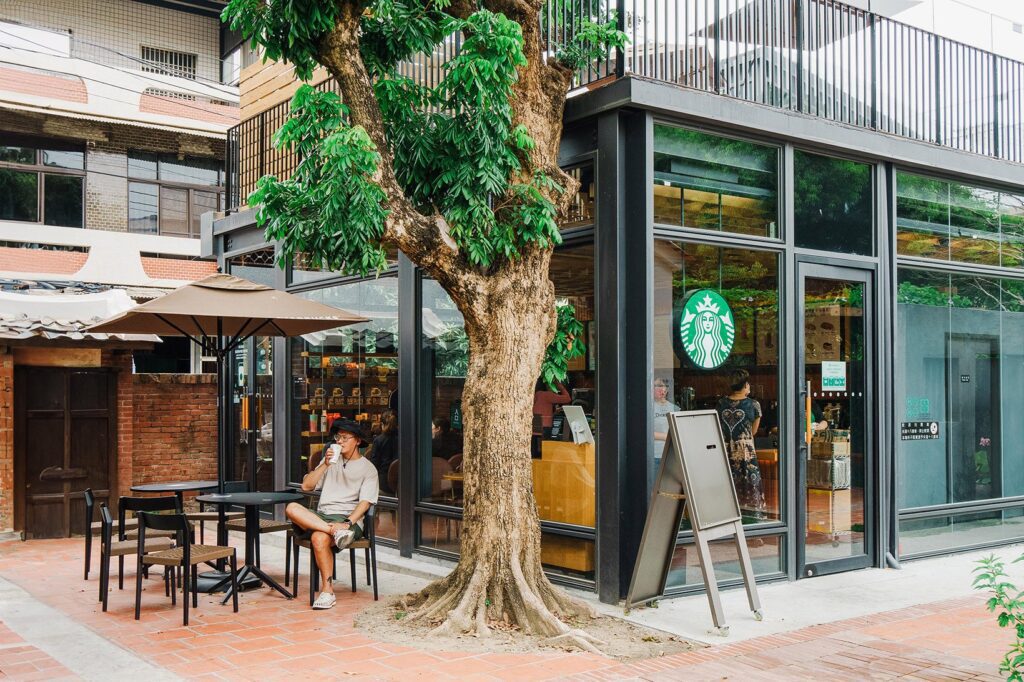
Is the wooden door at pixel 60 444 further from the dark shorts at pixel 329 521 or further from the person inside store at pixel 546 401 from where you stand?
the person inside store at pixel 546 401

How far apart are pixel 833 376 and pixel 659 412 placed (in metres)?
2.18

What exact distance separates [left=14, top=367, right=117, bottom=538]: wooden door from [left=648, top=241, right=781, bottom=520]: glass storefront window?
302 inches

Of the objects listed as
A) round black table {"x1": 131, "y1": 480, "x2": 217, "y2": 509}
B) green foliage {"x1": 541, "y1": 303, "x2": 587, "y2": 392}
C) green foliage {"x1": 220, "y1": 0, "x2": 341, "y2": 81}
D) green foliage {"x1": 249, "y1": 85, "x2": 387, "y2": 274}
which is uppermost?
green foliage {"x1": 220, "y1": 0, "x2": 341, "y2": 81}

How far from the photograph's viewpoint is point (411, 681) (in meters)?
5.62

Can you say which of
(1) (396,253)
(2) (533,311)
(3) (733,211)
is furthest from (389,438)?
(3) (733,211)

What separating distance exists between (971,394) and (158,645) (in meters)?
8.29

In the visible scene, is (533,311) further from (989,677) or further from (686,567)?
(989,677)

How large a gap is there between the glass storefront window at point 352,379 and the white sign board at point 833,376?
4.31 metres

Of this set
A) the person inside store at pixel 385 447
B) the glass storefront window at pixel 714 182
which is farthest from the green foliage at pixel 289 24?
the person inside store at pixel 385 447

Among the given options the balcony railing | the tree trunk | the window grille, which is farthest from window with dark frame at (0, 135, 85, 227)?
the tree trunk

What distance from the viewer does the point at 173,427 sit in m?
13.1

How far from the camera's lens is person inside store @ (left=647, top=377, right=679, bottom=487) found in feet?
24.8

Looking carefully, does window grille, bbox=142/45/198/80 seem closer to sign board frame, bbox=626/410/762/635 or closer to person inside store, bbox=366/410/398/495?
person inside store, bbox=366/410/398/495

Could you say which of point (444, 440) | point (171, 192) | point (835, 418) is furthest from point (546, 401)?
point (171, 192)
